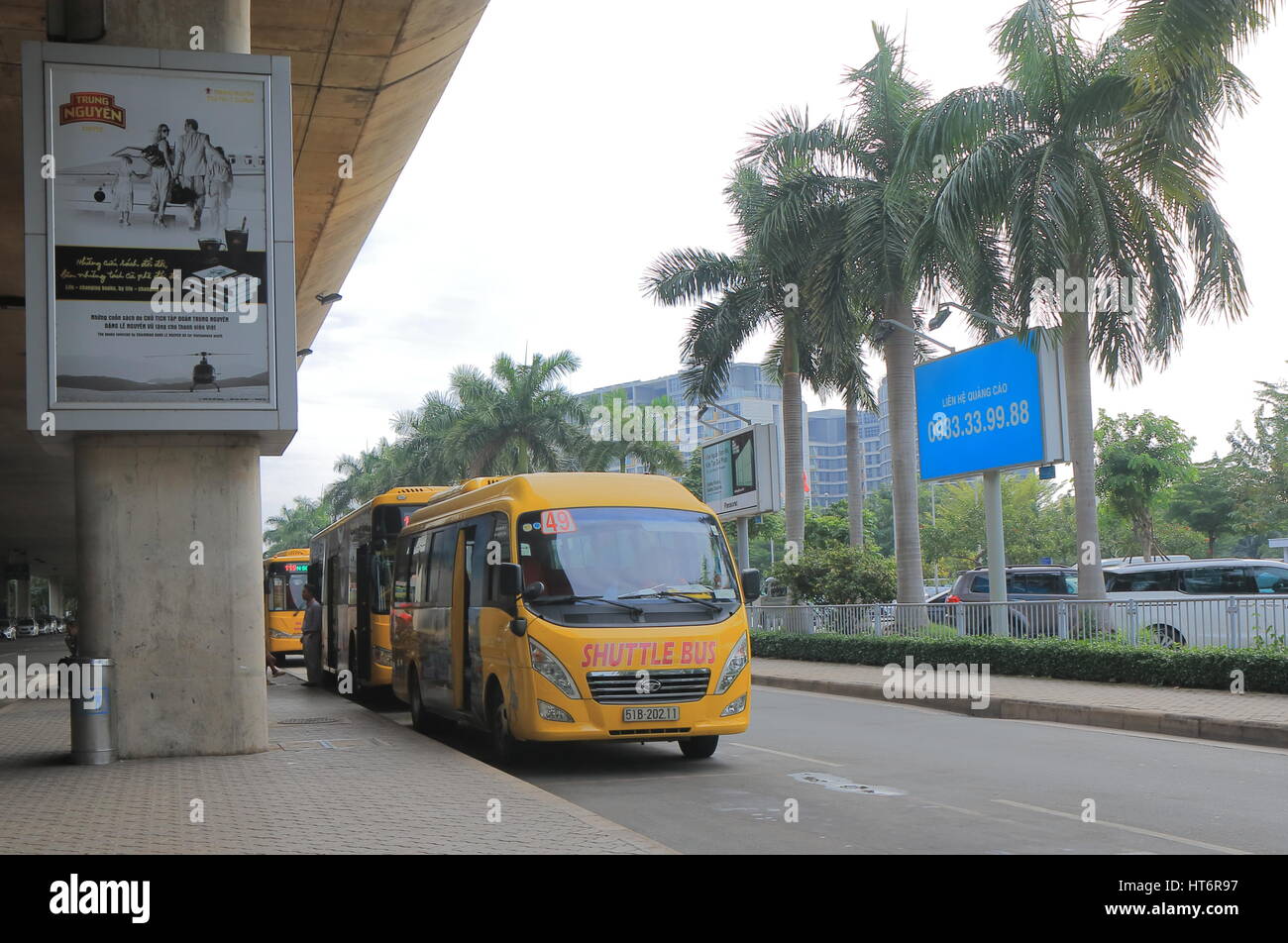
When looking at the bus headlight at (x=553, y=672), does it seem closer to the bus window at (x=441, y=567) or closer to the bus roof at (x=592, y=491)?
the bus roof at (x=592, y=491)

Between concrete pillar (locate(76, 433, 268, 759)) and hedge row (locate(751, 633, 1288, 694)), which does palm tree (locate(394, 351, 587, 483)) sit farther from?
concrete pillar (locate(76, 433, 268, 759))

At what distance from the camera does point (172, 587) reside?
36.5ft

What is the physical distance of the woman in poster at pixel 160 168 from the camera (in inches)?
434

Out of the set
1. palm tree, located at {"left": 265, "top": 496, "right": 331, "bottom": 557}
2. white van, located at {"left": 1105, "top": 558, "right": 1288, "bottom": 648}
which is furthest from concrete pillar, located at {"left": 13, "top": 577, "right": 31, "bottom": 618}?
white van, located at {"left": 1105, "top": 558, "right": 1288, "bottom": 648}

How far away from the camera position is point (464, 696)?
13172 mm

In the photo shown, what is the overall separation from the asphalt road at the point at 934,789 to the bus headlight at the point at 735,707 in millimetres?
537

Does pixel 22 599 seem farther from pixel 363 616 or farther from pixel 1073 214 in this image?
pixel 1073 214

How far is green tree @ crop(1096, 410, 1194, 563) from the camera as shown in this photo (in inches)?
1746

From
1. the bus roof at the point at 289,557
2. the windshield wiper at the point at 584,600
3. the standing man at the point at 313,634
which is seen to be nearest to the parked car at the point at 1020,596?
the windshield wiper at the point at 584,600

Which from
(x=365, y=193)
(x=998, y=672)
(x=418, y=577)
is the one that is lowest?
(x=998, y=672)

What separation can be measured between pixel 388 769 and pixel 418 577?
5.55 m

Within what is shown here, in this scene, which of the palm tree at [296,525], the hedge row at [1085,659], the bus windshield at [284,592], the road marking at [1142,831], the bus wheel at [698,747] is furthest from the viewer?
the palm tree at [296,525]
